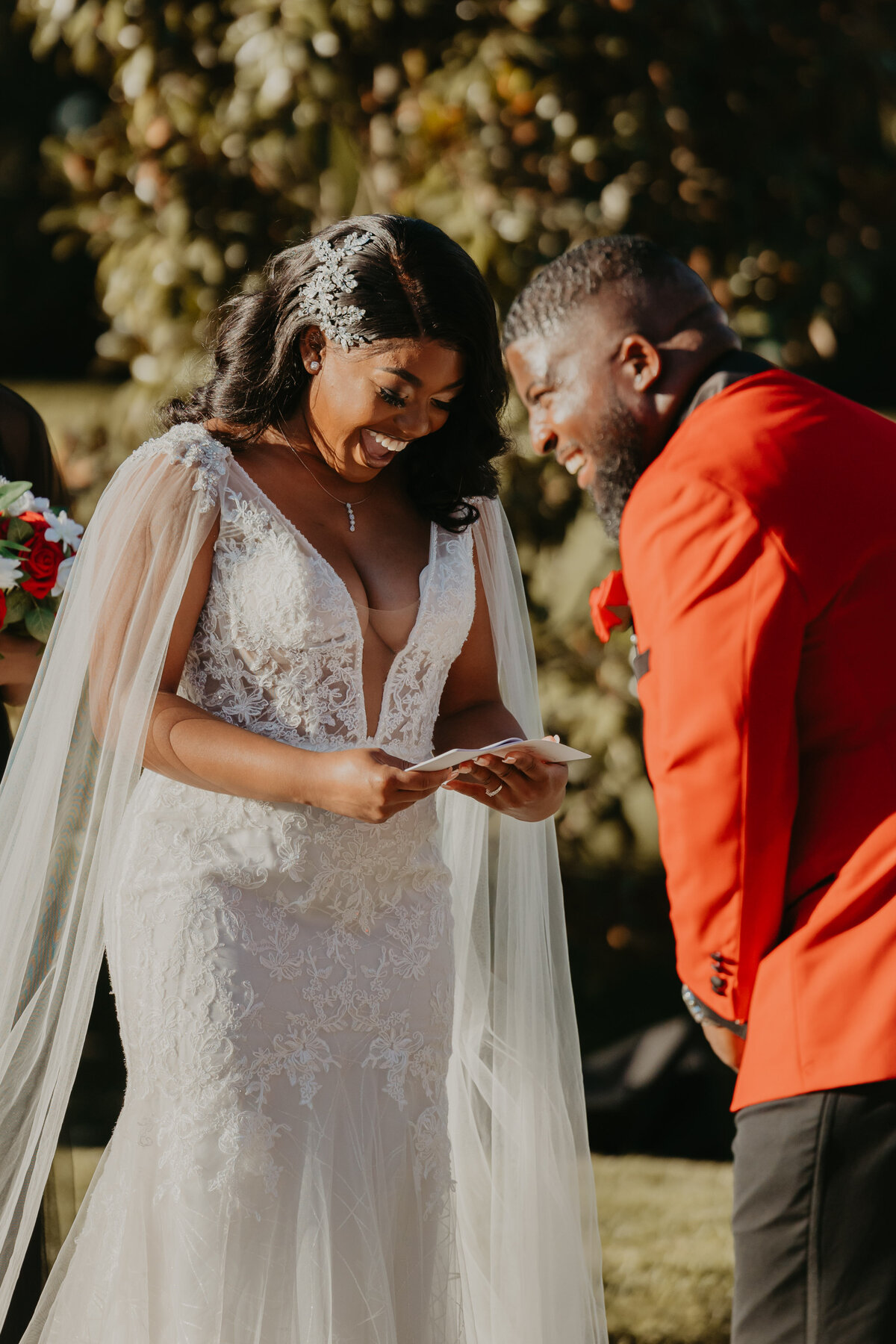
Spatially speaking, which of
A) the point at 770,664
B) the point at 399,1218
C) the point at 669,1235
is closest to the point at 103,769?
the point at 399,1218

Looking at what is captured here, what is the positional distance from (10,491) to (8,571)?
175 millimetres

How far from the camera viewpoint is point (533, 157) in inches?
166

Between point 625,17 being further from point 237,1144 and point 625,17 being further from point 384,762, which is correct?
point 237,1144

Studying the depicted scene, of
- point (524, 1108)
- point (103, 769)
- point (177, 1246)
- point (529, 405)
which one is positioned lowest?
point (524, 1108)

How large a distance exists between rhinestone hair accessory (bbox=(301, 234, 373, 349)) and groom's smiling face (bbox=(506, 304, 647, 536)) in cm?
30

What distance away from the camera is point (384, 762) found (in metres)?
2.04

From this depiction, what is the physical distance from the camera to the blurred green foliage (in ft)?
13.7

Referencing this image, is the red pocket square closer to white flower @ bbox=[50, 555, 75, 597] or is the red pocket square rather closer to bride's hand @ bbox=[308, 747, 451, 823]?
bride's hand @ bbox=[308, 747, 451, 823]

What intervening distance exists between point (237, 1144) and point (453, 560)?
111 centimetres

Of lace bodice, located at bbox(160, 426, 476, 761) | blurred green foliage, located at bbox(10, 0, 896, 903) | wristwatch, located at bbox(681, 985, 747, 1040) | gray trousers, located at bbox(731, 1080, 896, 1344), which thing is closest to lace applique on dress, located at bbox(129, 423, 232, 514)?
lace bodice, located at bbox(160, 426, 476, 761)

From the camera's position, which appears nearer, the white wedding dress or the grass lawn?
the white wedding dress

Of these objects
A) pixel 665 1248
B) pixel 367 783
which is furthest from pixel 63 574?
pixel 665 1248

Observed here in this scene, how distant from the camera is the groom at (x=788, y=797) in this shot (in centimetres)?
181

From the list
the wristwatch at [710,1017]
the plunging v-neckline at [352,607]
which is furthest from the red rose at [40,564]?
the wristwatch at [710,1017]
